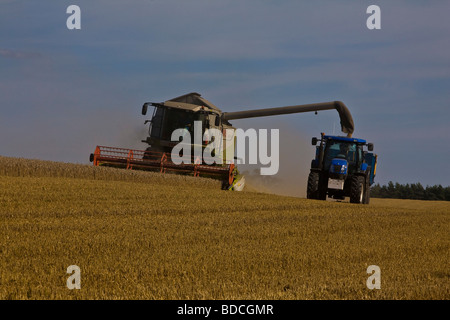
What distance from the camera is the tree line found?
3697 centimetres

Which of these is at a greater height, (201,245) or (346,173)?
(346,173)

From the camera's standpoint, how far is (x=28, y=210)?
1087cm

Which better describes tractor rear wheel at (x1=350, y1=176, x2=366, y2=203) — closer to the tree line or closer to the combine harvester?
the combine harvester

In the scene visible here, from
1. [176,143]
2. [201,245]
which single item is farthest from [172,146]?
[201,245]

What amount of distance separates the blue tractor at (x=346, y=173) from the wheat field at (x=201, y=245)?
4.12ft

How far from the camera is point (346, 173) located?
54.0 feet

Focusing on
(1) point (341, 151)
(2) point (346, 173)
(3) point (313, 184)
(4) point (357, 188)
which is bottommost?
(4) point (357, 188)

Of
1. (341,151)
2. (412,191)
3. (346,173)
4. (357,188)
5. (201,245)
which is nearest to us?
(201,245)

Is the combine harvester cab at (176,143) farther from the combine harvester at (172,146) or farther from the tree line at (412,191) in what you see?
the tree line at (412,191)

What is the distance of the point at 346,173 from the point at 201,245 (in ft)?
29.6

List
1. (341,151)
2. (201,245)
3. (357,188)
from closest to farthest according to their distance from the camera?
(201,245) < (357,188) < (341,151)

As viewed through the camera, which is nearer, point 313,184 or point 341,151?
point 313,184

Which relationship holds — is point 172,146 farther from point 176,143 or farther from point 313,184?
point 313,184

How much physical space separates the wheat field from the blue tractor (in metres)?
1.26
